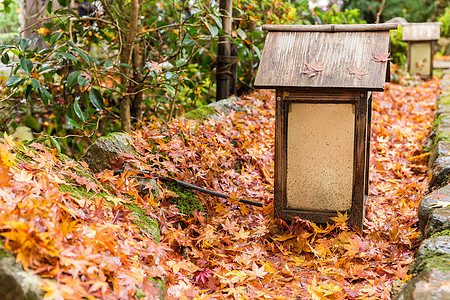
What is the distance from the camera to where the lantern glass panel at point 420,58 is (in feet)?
30.2

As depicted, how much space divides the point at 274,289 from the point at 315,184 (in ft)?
2.52

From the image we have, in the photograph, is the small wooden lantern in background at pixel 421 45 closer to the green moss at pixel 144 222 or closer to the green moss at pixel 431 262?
the green moss at pixel 431 262

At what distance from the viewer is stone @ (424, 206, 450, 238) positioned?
85.6 inches

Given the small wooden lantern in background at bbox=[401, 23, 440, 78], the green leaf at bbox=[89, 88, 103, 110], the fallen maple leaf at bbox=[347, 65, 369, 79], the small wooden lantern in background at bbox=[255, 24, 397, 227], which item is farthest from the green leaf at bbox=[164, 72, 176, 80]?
the small wooden lantern in background at bbox=[401, 23, 440, 78]

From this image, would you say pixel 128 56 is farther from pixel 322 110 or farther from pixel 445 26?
pixel 445 26

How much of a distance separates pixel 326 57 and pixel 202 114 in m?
1.35

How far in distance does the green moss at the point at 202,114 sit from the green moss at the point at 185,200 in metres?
0.83

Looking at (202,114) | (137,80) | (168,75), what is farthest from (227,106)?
(168,75)

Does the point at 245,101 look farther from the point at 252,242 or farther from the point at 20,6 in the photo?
the point at 20,6

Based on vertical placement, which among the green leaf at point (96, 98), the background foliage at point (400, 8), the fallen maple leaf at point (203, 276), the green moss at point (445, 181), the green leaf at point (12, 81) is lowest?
the fallen maple leaf at point (203, 276)

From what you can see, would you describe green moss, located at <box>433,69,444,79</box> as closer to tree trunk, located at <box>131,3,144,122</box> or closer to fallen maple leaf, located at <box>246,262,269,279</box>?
tree trunk, located at <box>131,3,144,122</box>

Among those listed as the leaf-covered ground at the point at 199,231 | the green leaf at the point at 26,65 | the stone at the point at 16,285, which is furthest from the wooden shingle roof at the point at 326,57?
the stone at the point at 16,285

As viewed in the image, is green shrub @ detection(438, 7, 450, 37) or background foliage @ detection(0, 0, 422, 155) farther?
green shrub @ detection(438, 7, 450, 37)

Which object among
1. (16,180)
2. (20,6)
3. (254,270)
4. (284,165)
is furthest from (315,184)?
(20,6)
